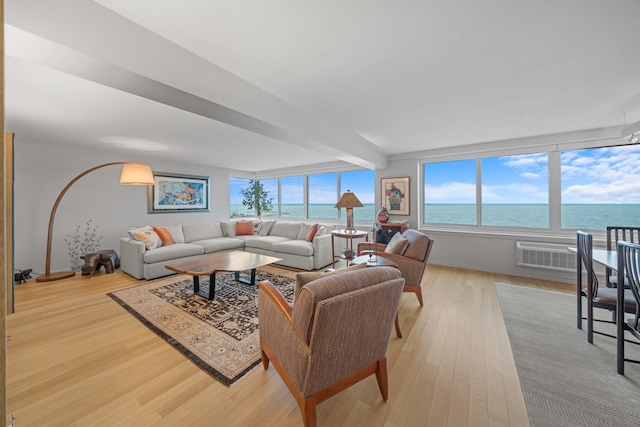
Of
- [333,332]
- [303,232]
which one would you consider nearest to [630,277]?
[333,332]

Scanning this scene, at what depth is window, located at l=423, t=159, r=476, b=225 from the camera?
4725mm

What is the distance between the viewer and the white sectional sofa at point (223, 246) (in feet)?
12.8

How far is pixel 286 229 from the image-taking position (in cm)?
549

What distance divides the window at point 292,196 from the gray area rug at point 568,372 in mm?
5352

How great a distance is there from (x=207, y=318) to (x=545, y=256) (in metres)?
5.02

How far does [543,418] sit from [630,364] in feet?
3.92

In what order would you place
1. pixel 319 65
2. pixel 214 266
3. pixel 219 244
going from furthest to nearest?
1. pixel 219 244
2. pixel 214 266
3. pixel 319 65

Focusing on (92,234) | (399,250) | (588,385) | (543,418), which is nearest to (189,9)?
(399,250)

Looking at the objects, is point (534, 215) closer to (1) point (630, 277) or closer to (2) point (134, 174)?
(1) point (630, 277)

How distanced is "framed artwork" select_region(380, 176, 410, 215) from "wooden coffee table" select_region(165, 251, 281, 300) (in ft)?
9.73

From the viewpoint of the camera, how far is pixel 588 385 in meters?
1.62

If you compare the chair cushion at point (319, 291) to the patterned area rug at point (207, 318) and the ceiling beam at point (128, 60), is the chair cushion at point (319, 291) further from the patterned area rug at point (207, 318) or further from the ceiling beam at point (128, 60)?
the ceiling beam at point (128, 60)

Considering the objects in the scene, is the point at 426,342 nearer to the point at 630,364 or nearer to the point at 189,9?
the point at 630,364

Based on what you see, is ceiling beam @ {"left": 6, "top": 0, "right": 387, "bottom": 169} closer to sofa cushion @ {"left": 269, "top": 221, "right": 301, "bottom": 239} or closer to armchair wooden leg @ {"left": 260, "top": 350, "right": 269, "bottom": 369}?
armchair wooden leg @ {"left": 260, "top": 350, "right": 269, "bottom": 369}
